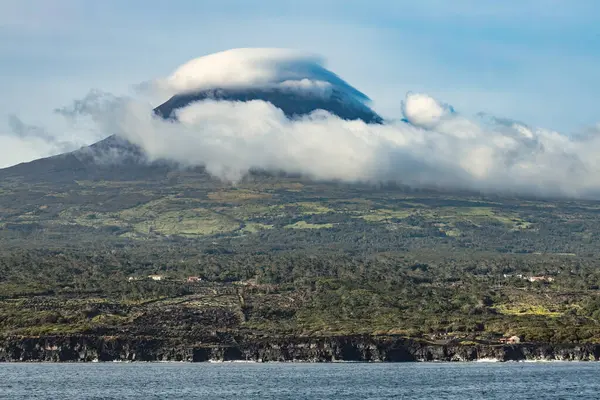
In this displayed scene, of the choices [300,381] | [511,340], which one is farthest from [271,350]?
[511,340]

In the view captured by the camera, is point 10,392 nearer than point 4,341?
Yes

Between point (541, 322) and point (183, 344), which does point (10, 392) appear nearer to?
point (183, 344)

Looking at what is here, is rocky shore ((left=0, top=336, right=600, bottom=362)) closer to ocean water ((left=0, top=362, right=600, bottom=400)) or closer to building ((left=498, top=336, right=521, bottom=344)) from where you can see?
building ((left=498, top=336, right=521, bottom=344))

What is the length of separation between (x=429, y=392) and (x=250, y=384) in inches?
870

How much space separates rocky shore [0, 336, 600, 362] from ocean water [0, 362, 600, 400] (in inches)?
233

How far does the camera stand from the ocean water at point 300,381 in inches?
4141

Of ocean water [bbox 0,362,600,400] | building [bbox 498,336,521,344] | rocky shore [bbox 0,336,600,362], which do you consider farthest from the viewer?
building [bbox 498,336,521,344]

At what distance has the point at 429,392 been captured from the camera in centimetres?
10788

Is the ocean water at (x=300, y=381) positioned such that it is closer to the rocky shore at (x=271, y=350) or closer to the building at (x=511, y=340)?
the rocky shore at (x=271, y=350)

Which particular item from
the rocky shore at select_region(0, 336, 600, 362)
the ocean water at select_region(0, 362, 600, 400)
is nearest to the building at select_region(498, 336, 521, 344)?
the rocky shore at select_region(0, 336, 600, 362)

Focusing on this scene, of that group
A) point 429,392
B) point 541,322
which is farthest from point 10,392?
point 541,322

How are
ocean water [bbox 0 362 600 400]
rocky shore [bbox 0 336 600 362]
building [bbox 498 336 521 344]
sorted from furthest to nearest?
building [bbox 498 336 521 344]
rocky shore [bbox 0 336 600 362]
ocean water [bbox 0 362 600 400]

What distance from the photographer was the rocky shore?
514ft

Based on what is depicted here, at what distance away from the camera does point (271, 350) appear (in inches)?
6275
